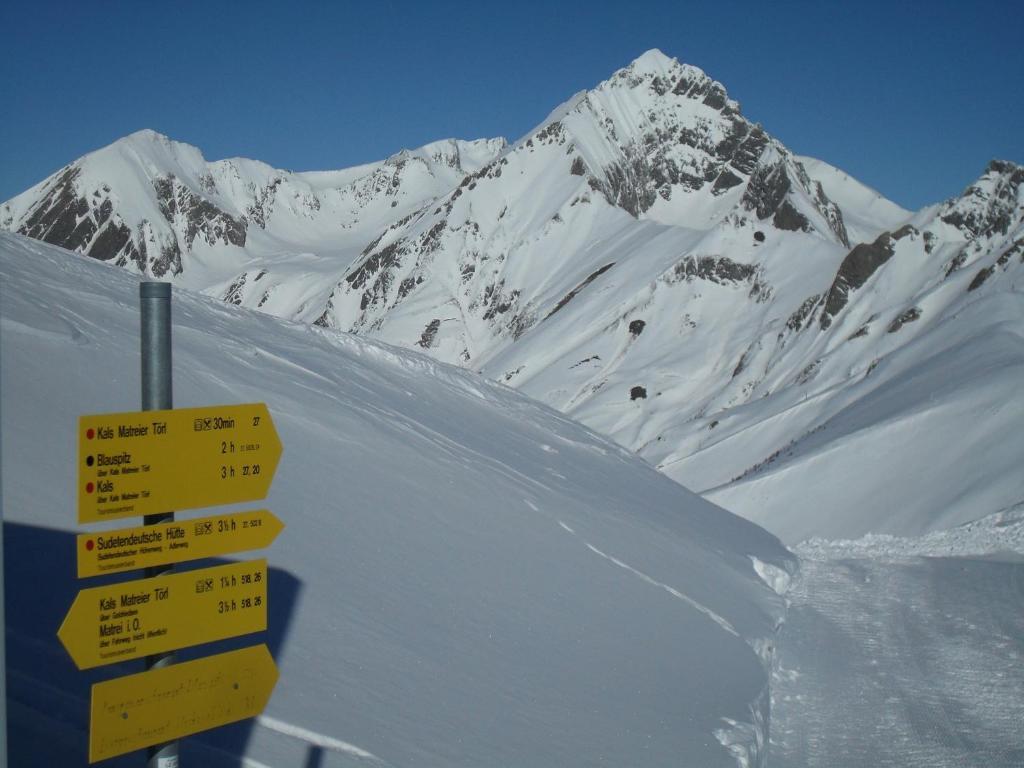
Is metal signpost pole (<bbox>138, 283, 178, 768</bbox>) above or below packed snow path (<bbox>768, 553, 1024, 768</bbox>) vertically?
below

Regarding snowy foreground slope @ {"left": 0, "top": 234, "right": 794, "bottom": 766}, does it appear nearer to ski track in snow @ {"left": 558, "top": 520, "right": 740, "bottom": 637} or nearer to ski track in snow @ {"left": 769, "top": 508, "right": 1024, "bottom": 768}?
ski track in snow @ {"left": 558, "top": 520, "right": 740, "bottom": 637}

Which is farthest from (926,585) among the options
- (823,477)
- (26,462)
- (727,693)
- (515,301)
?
(515,301)

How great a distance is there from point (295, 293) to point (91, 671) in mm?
177384

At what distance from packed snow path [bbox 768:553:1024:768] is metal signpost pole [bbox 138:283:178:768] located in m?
5.09

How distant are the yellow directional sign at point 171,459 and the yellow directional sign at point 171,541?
0.20 feet

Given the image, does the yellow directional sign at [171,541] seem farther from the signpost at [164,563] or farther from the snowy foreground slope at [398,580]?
the snowy foreground slope at [398,580]

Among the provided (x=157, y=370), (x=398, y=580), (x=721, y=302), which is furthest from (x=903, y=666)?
(x=721, y=302)

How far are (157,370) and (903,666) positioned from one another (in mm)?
8419

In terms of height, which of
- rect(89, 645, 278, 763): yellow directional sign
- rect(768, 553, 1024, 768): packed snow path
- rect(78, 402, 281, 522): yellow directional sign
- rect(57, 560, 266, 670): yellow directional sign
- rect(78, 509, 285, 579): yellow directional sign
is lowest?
rect(89, 645, 278, 763): yellow directional sign

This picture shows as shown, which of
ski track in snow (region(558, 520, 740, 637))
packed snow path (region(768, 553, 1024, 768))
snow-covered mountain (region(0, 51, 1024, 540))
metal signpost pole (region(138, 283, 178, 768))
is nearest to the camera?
metal signpost pole (region(138, 283, 178, 768))

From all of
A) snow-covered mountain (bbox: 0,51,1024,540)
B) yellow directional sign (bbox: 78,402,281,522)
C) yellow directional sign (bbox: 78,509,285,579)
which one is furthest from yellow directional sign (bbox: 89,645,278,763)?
snow-covered mountain (bbox: 0,51,1024,540)

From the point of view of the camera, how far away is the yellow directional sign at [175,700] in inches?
106

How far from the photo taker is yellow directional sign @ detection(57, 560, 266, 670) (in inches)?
106

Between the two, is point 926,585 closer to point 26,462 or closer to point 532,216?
point 26,462
